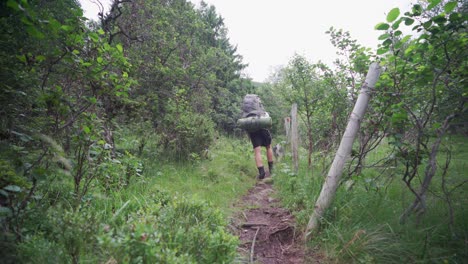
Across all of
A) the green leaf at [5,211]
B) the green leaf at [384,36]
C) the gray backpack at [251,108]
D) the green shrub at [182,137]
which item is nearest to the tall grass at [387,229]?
the green leaf at [384,36]

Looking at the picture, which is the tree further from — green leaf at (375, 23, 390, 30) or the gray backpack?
the gray backpack

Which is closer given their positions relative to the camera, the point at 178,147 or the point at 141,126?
the point at 141,126

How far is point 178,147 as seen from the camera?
5715mm

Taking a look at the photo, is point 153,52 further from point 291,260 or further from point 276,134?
point 276,134

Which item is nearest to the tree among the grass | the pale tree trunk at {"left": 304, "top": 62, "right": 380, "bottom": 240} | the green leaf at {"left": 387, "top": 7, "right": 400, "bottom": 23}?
the green leaf at {"left": 387, "top": 7, "right": 400, "bottom": 23}

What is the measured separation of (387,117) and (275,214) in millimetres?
2035

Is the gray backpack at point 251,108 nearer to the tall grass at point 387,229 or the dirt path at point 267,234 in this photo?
the dirt path at point 267,234

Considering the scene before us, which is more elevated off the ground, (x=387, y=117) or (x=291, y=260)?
(x=387, y=117)

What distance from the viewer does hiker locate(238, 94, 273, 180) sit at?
19.0 ft

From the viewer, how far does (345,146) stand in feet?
8.46

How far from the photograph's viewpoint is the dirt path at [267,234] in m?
2.51

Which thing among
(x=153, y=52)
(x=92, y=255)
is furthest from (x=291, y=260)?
(x=153, y=52)

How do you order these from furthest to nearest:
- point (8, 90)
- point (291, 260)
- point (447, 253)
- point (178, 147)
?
1. point (178, 147)
2. point (291, 260)
3. point (447, 253)
4. point (8, 90)

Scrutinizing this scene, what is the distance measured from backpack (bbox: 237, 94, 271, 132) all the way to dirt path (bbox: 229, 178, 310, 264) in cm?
215
